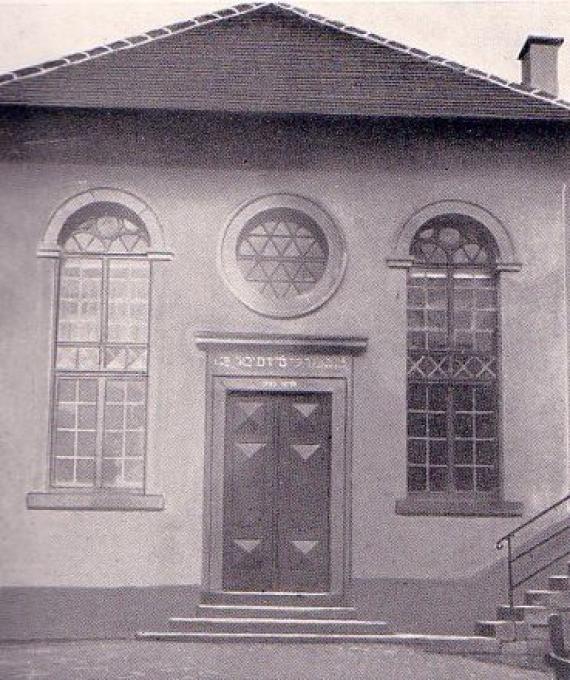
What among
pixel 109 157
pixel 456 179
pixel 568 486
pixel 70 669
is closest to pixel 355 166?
pixel 456 179

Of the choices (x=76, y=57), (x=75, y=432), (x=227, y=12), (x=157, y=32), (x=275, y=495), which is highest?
(x=227, y=12)

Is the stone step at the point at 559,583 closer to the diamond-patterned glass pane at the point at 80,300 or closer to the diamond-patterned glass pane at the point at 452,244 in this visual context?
the diamond-patterned glass pane at the point at 452,244

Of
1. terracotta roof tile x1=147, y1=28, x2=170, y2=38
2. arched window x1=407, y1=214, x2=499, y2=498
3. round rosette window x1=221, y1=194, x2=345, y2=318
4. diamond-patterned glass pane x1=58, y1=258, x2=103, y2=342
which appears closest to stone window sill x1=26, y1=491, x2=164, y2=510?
diamond-patterned glass pane x1=58, y1=258, x2=103, y2=342

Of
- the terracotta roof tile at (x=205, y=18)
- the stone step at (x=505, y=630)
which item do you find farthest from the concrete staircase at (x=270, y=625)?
the terracotta roof tile at (x=205, y=18)

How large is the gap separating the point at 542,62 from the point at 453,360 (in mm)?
4971

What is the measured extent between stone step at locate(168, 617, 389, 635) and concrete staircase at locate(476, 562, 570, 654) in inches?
68.4

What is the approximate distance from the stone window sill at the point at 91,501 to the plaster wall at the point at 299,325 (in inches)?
4.3

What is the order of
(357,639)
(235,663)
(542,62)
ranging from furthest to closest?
1. (542,62)
2. (357,639)
3. (235,663)

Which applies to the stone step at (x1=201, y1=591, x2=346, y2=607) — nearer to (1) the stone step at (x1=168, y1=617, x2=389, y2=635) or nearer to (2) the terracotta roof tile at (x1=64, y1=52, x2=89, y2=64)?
(1) the stone step at (x1=168, y1=617, x2=389, y2=635)

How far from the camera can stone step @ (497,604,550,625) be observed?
43.1ft

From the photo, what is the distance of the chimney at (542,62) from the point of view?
16438 millimetres

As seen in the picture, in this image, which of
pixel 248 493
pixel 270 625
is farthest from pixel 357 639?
pixel 248 493

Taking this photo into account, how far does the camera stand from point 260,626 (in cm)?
1357

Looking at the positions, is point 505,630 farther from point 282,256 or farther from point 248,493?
point 282,256
